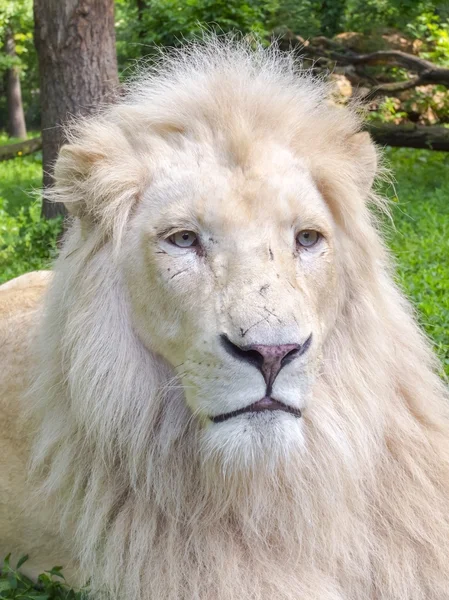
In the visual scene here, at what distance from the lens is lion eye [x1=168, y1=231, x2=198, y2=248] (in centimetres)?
220

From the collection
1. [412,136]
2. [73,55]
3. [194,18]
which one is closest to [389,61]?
[412,136]

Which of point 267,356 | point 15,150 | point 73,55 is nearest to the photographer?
point 267,356

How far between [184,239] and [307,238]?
1.06 ft

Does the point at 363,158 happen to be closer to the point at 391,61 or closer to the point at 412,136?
the point at 412,136

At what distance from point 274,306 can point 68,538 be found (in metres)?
1.16

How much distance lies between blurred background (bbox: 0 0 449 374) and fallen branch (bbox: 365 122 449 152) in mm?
12

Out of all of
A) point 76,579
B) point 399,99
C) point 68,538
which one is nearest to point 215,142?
point 68,538

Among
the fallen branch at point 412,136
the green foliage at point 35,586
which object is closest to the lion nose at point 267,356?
the green foliage at point 35,586

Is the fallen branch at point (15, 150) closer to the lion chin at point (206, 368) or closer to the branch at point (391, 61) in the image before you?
the branch at point (391, 61)

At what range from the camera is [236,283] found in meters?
2.04

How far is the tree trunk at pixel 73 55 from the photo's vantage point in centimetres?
612

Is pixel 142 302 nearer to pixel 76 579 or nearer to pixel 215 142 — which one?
pixel 215 142

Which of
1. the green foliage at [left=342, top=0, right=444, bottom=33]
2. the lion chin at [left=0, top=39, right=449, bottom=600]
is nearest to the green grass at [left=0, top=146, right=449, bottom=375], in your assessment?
the lion chin at [left=0, top=39, right=449, bottom=600]

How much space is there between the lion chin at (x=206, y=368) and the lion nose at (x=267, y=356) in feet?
0.33
